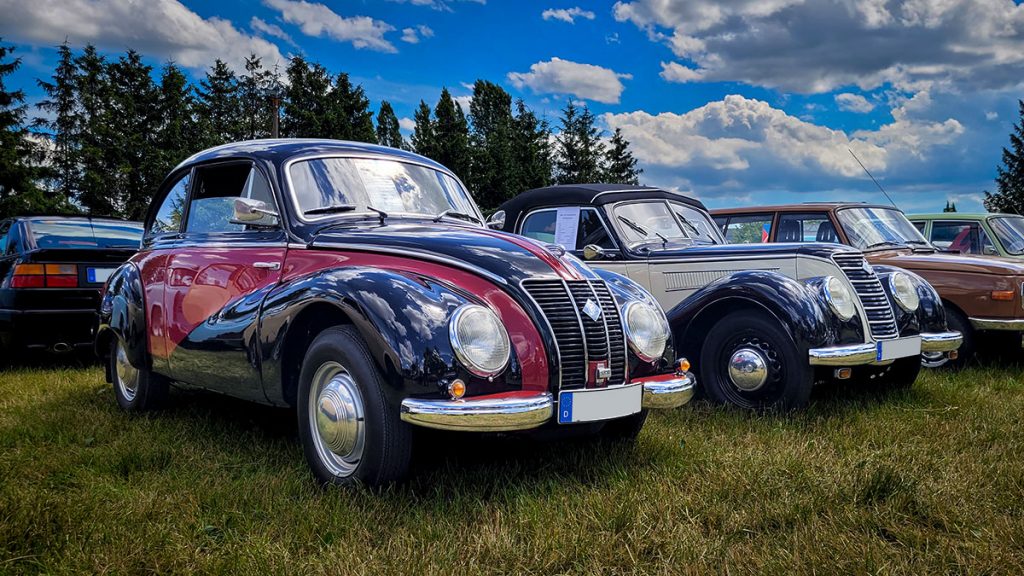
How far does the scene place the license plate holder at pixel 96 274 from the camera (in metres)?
7.09

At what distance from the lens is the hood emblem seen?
136 inches

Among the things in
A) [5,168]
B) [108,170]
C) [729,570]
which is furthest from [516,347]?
[108,170]

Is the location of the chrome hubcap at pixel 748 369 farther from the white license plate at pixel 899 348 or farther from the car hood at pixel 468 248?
the car hood at pixel 468 248

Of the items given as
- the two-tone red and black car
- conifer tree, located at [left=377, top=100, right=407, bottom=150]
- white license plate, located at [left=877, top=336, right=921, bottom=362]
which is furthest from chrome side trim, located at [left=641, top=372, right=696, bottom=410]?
conifer tree, located at [left=377, top=100, right=407, bottom=150]

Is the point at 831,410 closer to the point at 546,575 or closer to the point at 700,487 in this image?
the point at 700,487

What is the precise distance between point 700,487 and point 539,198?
3.88 metres

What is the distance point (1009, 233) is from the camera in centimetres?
895

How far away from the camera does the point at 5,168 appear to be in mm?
30594

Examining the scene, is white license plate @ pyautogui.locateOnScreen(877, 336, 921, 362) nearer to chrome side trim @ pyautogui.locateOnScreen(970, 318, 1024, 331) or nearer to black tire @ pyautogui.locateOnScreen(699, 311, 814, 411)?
black tire @ pyautogui.locateOnScreen(699, 311, 814, 411)

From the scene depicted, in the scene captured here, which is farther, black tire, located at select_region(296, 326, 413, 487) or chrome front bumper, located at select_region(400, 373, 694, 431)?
black tire, located at select_region(296, 326, 413, 487)

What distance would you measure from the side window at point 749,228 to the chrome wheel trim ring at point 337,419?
616 centimetres

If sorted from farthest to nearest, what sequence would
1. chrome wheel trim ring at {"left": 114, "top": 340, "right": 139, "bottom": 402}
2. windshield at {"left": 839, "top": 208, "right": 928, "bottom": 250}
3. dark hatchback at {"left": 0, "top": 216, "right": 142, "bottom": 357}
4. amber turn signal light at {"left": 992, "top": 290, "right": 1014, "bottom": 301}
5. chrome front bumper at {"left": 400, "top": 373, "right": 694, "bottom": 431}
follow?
windshield at {"left": 839, "top": 208, "right": 928, "bottom": 250}, amber turn signal light at {"left": 992, "top": 290, "right": 1014, "bottom": 301}, dark hatchback at {"left": 0, "top": 216, "right": 142, "bottom": 357}, chrome wheel trim ring at {"left": 114, "top": 340, "right": 139, "bottom": 402}, chrome front bumper at {"left": 400, "top": 373, "right": 694, "bottom": 431}

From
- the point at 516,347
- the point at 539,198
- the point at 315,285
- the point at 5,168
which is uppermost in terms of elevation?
the point at 5,168

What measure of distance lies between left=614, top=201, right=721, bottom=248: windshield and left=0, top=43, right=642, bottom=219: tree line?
29.2 meters
